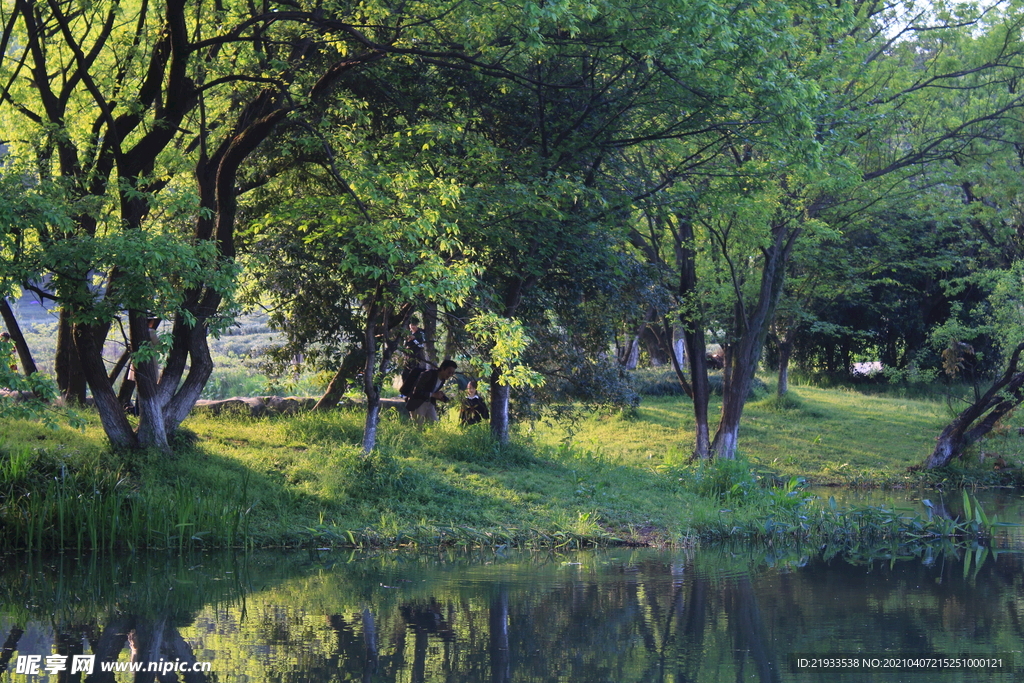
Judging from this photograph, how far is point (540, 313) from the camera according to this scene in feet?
49.9

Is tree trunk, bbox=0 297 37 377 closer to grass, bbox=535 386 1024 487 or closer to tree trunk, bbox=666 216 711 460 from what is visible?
grass, bbox=535 386 1024 487

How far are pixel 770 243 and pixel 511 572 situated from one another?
842cm

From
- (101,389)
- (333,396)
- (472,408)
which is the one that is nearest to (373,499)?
(101,389)

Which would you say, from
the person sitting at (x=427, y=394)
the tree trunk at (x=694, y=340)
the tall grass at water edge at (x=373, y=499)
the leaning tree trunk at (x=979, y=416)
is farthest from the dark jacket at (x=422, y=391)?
the leaning tree trunk at (x=979, y=416)

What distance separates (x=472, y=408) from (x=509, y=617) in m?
8.59

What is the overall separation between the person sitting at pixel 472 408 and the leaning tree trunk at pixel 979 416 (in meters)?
8.53

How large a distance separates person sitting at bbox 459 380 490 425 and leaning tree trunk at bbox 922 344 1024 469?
28.0 ft

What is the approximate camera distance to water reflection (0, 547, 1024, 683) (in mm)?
6609

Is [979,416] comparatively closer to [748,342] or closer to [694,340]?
[748,342]

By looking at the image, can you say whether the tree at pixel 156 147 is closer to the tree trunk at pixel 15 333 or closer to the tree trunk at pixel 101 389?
the tree trunk at pixel 101 389

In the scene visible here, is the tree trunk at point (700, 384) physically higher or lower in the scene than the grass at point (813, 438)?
higher

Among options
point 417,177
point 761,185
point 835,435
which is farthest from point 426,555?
point 835,435

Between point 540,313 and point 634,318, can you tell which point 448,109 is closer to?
point 540,313

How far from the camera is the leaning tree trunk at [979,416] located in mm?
17281
